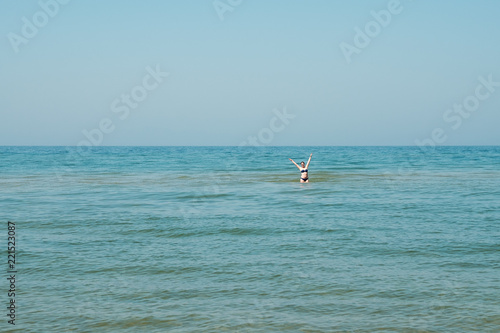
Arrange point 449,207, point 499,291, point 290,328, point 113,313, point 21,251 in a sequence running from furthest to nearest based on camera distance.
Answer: point 449,207
point 21,251
point 499,291
point 113,313
point 290,328

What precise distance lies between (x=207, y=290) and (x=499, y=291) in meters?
6.11

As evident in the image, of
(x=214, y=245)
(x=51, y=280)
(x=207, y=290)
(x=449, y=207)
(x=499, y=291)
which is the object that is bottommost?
(x=499, y=291)

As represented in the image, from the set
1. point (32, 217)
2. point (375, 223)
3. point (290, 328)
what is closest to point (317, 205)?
point (375, 223)

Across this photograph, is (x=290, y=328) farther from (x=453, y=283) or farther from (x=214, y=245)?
(x=214, y=245)

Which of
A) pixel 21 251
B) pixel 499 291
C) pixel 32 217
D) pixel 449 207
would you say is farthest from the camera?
pixel 449 207

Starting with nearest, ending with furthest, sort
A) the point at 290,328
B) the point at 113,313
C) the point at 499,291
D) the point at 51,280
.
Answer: the point at 290,328 → the point at 113,313 → the point at 499,291 → the point at 51,280

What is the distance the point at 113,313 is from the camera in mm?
9953

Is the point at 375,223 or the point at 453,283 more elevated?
the point at 375,223

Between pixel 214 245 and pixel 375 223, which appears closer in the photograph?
pixel 214 245

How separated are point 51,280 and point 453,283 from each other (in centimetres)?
902

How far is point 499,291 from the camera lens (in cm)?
1094

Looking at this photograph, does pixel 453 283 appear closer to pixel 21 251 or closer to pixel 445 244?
pixel 445 244

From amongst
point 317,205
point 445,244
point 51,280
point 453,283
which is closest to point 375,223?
point 445,244

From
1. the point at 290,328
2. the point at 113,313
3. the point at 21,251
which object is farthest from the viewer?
the point at 21,251
